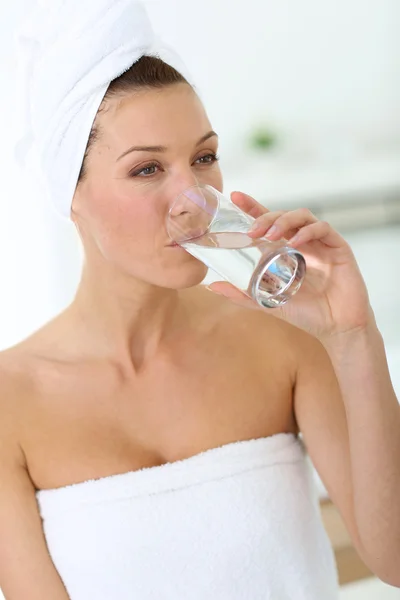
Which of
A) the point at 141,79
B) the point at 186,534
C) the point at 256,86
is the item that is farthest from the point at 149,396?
the point at 256,86

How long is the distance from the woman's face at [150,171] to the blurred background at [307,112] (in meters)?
1.31

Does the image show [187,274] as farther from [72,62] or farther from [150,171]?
[72,62]

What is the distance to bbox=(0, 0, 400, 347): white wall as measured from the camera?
234 cm

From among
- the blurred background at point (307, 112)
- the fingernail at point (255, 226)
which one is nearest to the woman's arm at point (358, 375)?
the fingernail at point (255, 226)

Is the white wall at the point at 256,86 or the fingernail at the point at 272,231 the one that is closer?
the fingernail at the point at 272,231

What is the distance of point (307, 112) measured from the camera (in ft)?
9.21

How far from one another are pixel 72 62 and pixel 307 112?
1.81 meters

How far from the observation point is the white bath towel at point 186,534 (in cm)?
115

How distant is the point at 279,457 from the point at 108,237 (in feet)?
1.42

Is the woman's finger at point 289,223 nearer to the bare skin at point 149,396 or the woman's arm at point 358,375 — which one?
the woman's arm at point 358,375

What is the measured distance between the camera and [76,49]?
1.12m

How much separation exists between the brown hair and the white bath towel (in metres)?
0.51

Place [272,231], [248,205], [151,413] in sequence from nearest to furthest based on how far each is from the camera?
[272,231], [248,205], [151,413]

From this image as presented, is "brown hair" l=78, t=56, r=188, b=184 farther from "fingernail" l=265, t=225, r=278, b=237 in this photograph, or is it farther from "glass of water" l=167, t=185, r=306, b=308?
"fingernail" l=265, t=225, r=278, b=237
